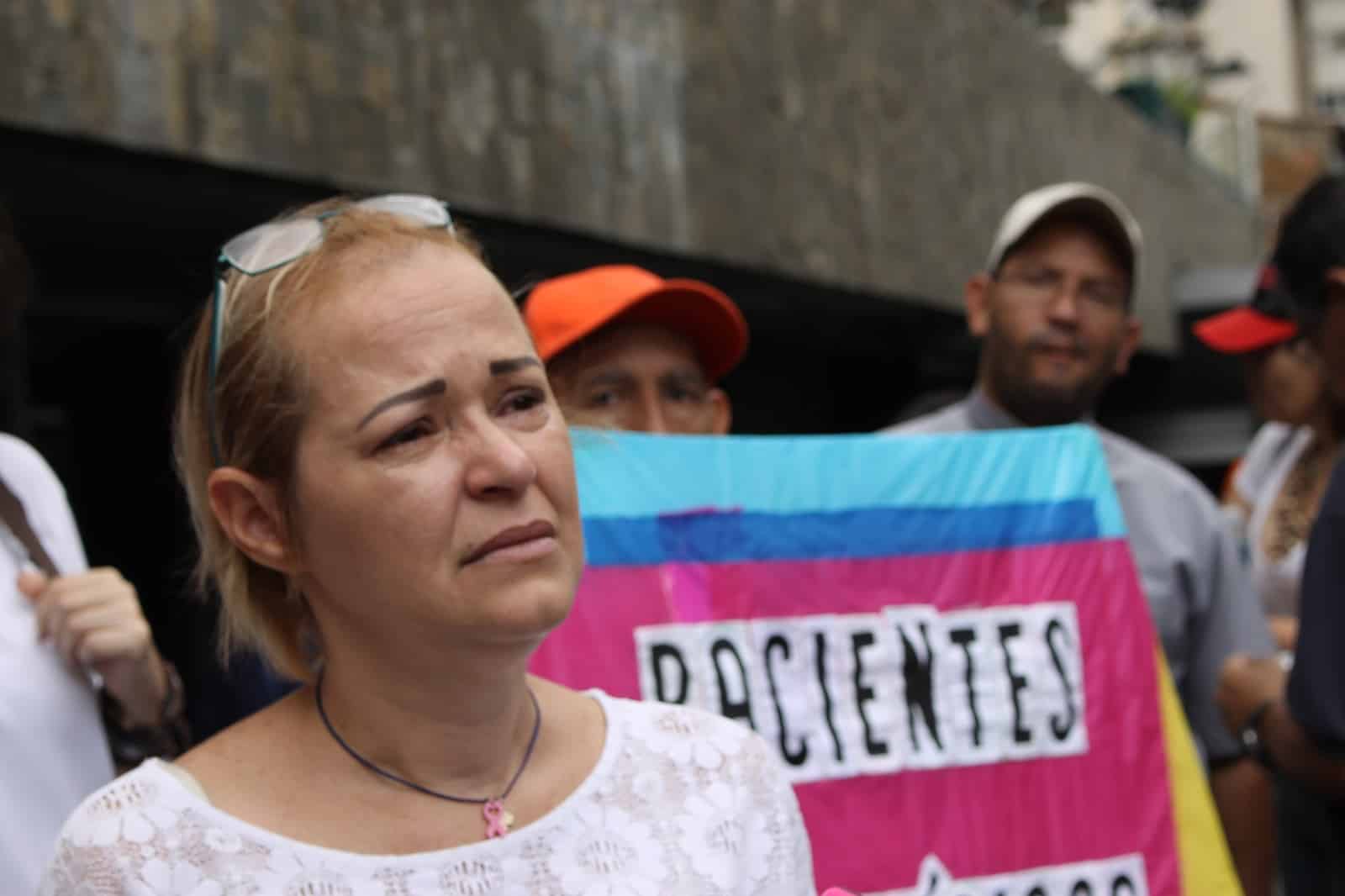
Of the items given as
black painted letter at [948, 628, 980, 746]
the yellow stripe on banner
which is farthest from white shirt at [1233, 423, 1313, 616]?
black painted letter at [948, 628, 980, 746]

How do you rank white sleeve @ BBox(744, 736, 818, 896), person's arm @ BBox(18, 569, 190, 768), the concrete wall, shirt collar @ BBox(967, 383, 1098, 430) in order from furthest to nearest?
the concrete wall
shirt collar @ BBox(967, 383, 1098, 430)
person's arm @ BBox(18, 569, 190, 768)
white sleeve @ BBox(744, 736, 818, 896)

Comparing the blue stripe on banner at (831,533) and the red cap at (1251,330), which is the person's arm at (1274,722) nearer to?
the blue stripe on banner at (831,533)

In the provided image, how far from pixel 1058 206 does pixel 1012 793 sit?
1547mm

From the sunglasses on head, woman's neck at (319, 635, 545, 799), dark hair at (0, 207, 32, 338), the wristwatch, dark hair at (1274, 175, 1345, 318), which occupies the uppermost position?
the sunglasses on head

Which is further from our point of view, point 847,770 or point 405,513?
point 847,770

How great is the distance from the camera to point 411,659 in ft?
5.98

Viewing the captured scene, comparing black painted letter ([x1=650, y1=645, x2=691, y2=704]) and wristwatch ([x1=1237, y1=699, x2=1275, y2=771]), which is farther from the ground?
black painted letter ([x1=650, y1=645, x2=691, y2=704])

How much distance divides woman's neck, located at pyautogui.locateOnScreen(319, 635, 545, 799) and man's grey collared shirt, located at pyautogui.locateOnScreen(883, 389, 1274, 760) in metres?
1.88

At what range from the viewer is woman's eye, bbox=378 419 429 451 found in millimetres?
1778

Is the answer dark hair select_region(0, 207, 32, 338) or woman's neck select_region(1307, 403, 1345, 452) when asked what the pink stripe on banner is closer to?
dark hair select_region(0, 207, 32, 338)

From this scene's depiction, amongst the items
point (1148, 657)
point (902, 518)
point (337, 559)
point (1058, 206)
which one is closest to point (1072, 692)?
point (1148, 657)

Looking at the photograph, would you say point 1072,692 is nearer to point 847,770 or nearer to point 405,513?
point 847,770

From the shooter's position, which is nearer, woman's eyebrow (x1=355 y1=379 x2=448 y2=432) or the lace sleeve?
woman's eyebrow (x1=355 y1=379 x2=448 y2=432)

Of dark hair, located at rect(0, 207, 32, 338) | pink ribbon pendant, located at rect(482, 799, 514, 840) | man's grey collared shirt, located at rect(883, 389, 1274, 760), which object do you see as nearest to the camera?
pink ribbon pendant, located at rect(482, 799, 514, 840)
